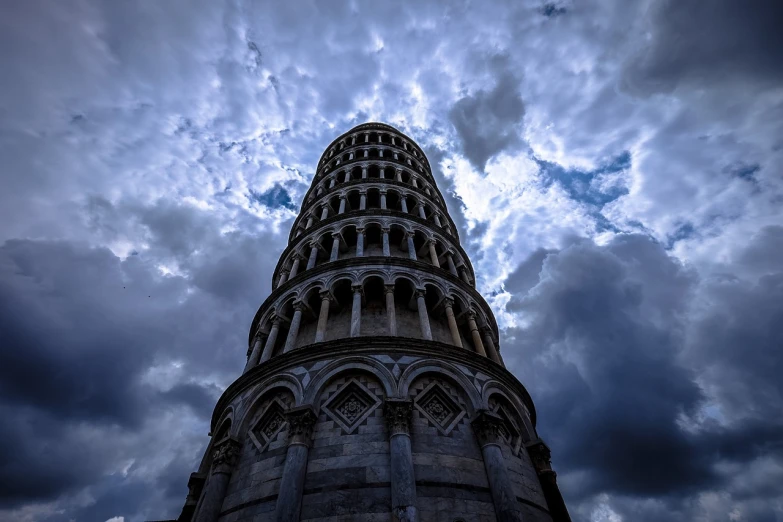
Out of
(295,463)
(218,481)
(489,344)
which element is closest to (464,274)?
(489,344)

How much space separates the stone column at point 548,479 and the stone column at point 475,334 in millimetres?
3701

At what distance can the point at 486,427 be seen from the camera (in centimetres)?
1164

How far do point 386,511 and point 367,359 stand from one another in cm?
431

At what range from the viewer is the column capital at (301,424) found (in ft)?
36.1

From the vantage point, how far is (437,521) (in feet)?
31.0

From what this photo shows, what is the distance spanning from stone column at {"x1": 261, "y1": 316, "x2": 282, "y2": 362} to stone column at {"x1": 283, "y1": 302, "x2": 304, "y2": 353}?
2.11 ft

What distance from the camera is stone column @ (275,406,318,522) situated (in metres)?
9.55

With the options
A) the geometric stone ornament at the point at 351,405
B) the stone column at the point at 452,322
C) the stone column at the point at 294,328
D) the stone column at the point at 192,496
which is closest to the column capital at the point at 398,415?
the geometric stone ornament at the point at 351,405

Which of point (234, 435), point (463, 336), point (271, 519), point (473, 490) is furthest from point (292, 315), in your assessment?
point (473, 490)

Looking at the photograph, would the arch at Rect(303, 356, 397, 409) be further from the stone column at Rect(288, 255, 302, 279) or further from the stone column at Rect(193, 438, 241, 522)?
the stone column at Rect(288, 255, 302, 279)

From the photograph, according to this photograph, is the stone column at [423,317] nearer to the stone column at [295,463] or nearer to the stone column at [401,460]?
the stone column at [401,460]

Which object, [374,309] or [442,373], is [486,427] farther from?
[374,309]

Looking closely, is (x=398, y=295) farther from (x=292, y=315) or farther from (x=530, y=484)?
(x=530, y=484)

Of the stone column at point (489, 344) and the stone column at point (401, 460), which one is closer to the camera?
the stone column at point (401, 460)
